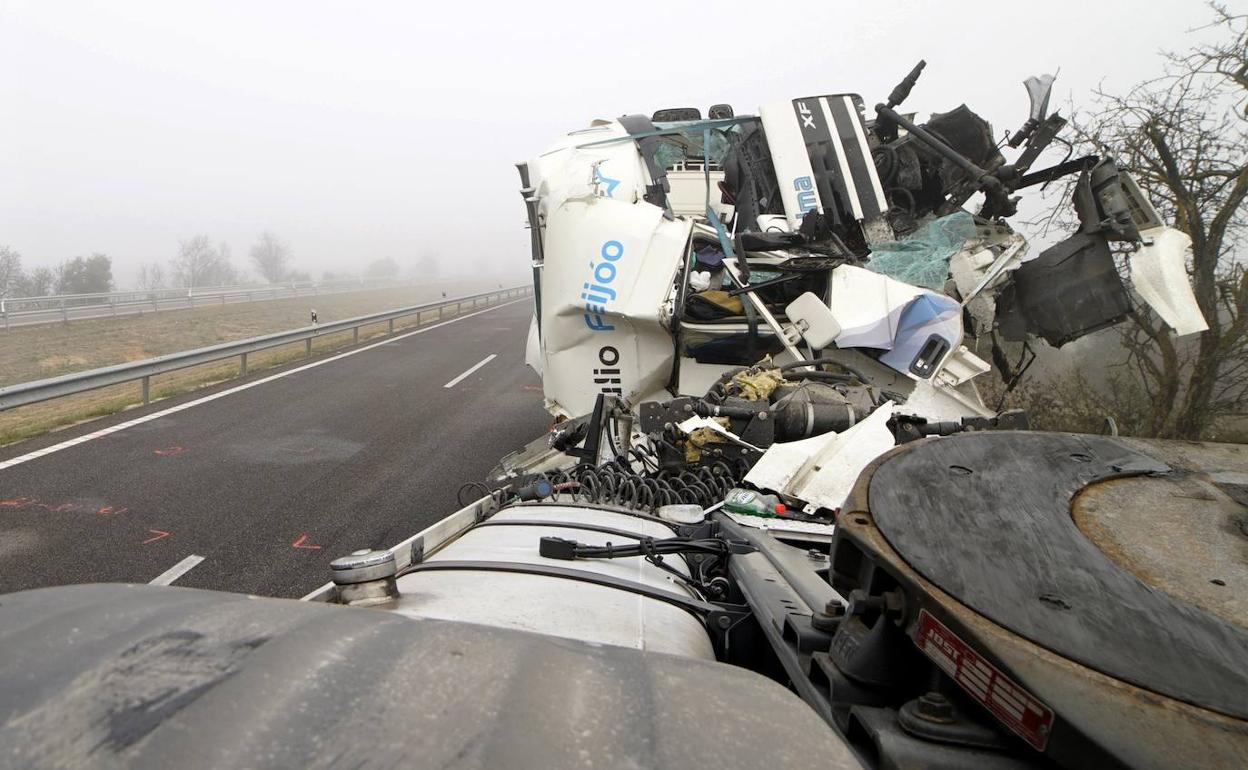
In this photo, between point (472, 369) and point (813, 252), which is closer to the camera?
point (813, 252)

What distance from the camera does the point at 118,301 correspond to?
3105cm

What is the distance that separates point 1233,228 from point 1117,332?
1.62 metres

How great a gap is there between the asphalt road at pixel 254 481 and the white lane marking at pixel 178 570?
0.10 ft

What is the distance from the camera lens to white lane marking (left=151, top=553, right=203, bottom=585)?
4.55 meters

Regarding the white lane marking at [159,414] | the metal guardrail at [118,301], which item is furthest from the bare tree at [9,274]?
the white lane marking at [159,414]

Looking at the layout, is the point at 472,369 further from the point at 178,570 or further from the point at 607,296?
the point at 178,570

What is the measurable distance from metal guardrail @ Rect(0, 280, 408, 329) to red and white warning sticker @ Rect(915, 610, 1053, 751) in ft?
Answer: 91.9

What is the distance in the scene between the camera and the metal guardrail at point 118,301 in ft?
82.2

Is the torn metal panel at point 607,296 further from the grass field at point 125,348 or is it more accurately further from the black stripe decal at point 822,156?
the grass field at point 125,348

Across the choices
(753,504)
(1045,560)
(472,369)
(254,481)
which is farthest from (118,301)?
(1045,560)

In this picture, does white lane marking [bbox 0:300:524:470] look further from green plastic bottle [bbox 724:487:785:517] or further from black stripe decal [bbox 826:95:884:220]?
black stripe decal [bbox 826:95:884:220]

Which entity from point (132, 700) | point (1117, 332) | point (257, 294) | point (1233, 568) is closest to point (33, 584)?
point (132, 700)

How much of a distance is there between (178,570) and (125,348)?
17.0 meters

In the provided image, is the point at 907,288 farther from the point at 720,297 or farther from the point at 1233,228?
the point at 1233,228
